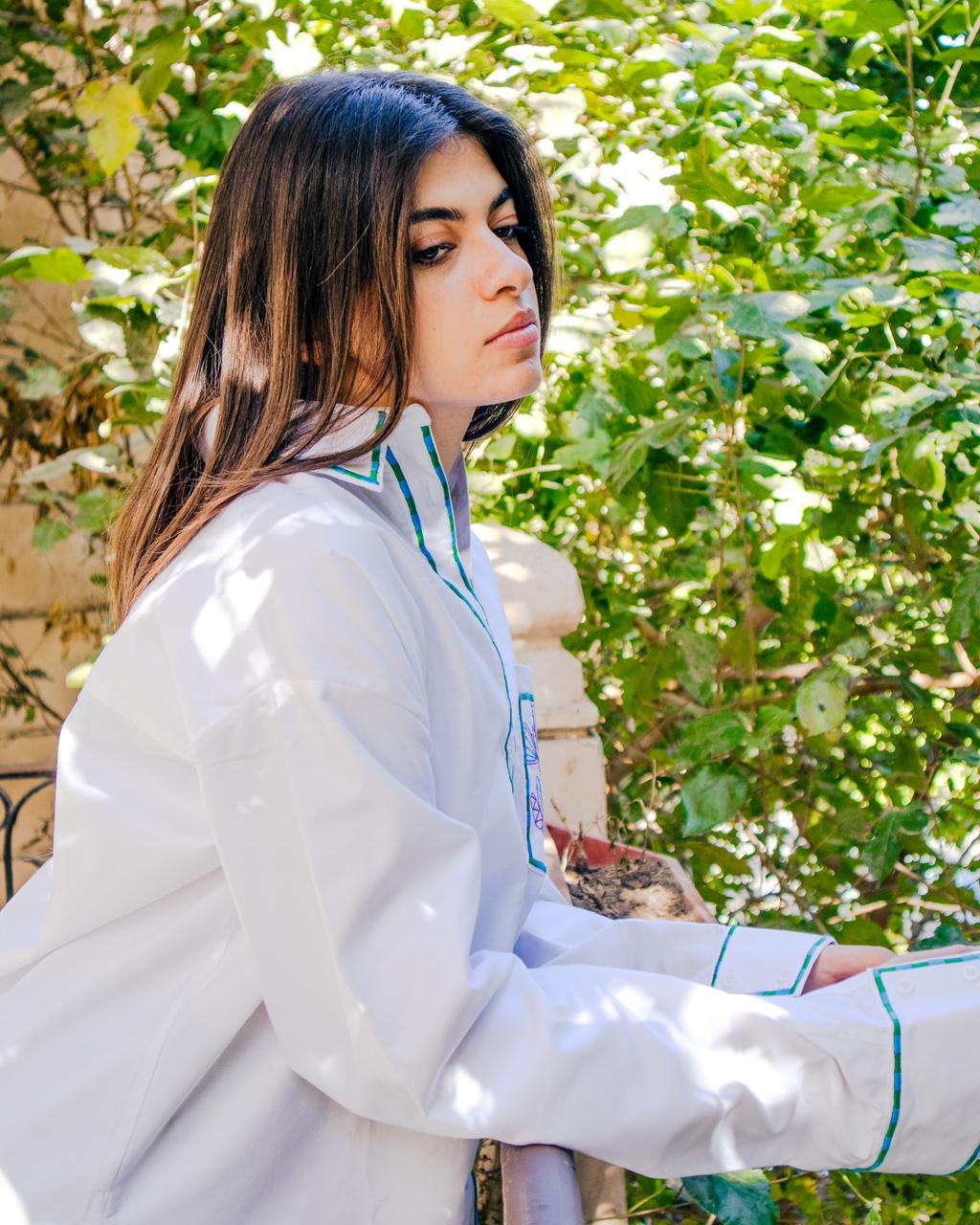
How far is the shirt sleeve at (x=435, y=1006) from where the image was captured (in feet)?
3.03

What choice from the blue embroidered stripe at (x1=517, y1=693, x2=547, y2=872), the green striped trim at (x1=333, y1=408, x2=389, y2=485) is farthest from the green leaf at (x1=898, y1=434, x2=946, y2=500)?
the green striped trim at (x1=333, y1=408, x2=389, y2=485)

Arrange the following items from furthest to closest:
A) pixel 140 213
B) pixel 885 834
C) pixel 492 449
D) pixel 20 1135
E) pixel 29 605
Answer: pixel 29 605
pixel 140 213
pixel 492 449
pixel 885 834
pixel 20 1135

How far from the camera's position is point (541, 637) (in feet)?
7.43

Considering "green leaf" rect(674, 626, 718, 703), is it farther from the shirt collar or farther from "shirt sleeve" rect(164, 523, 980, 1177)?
"shirt sleeve" rect(164, 523, 980, 1177)

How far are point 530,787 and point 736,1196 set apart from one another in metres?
0.51

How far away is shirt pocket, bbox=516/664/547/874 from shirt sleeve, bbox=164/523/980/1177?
0.38 m

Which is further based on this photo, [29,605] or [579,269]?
[29,605]

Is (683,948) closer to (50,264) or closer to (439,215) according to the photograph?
(439,215)

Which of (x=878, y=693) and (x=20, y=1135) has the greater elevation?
(x=20, y=1135)

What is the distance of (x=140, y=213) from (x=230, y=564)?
8.05 ft

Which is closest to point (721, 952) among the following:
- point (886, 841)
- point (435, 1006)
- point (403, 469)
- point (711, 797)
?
point (435, 1006)

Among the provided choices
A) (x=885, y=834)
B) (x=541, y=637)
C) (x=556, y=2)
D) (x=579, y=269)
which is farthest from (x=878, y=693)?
(x=556, y=2)

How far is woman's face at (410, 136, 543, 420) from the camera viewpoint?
1.34m

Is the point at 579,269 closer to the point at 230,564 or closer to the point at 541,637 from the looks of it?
the point at 541,637
